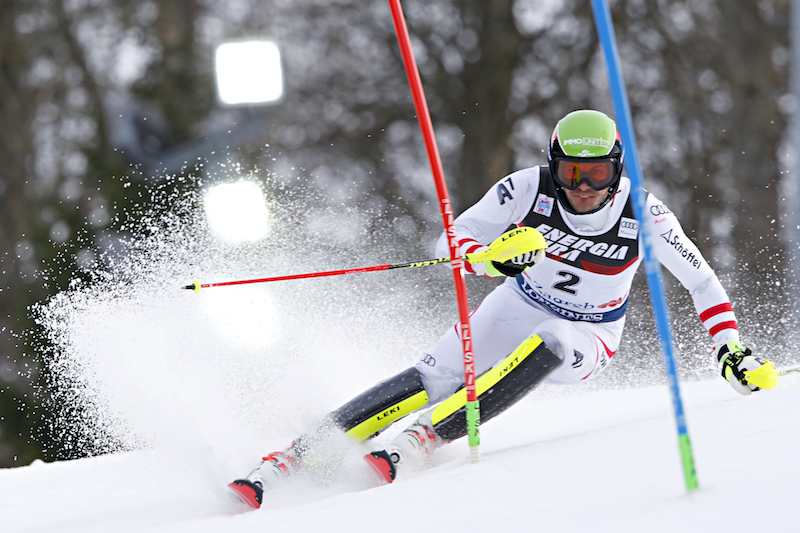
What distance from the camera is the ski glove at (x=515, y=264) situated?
3422 millimetres

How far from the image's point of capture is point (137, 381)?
4465 millimetres

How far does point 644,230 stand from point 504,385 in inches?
55.1

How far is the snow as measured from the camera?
214 centimetres

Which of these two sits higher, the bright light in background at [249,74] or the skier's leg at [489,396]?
the bright light in background at [249,74]

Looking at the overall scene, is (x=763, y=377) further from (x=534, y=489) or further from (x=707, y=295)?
(x=534, y=489)

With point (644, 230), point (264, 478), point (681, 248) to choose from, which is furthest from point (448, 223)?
point (644, 230)

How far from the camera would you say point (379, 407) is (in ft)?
12.0

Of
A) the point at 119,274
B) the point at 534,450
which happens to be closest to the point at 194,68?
the point at 119,274

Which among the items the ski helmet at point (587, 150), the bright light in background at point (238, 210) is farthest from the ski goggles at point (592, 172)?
the bright light in background at point (238, 210)

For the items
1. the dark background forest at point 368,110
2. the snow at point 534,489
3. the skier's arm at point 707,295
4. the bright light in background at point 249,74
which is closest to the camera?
the snow at point 534,489

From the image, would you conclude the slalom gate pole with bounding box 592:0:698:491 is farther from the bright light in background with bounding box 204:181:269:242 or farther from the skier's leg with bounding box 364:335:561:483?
the bright light in background with bounding box 204:181:269:242

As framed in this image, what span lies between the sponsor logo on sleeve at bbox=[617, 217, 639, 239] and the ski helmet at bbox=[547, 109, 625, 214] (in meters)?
0.16

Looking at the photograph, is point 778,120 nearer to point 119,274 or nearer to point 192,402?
point 119,274

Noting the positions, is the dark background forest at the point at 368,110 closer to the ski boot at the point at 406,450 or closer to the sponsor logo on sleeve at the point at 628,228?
the sponsor logo on sleeve at the point at 628,228
